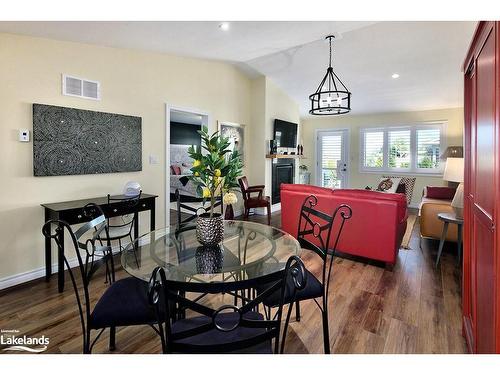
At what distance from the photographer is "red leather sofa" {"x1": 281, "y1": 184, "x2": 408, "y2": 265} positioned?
294 cm

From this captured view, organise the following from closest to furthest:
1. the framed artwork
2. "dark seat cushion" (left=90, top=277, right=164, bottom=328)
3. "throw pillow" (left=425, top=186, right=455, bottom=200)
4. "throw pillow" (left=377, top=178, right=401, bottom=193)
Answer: "dark seat cushion" (left=90, top=277, right=164, bottom=328) → "throw pillow" (left=425, top=186, right=455, bottom=200) → the framed artwork → "throw pillow" (left=377, top=178, right=401, bottom=193)

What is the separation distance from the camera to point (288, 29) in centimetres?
327

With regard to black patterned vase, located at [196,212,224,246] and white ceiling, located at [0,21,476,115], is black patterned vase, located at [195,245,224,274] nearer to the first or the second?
black patterned vase, located at [196,212,224,246]

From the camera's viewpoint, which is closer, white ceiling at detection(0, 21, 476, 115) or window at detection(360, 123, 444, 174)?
white ceiling at detection(0, 21, 476, 115)

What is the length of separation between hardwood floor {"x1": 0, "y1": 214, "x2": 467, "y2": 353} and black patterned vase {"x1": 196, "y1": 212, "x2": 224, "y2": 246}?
2.52ft

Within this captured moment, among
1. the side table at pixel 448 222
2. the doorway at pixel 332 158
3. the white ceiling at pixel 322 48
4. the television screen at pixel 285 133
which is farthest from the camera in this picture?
the doorway at pixel 332 158

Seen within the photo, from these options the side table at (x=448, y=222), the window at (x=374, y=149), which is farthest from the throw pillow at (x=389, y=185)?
the side table at (x=448, y=222)

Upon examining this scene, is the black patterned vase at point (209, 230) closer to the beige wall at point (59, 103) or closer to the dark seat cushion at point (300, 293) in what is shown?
the dark seat cushion at point (300, 293)

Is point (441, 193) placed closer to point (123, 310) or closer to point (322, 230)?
point (322, 230)

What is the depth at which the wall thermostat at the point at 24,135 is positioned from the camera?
8.57ft

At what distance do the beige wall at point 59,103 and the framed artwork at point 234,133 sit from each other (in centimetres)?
88

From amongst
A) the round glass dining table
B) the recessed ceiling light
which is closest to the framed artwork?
the recessed ceiling light
